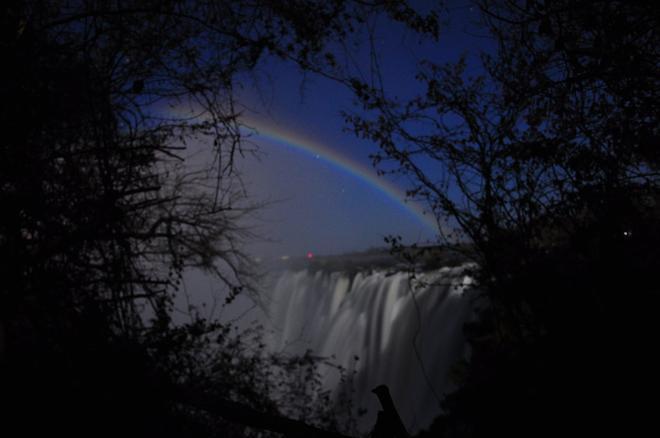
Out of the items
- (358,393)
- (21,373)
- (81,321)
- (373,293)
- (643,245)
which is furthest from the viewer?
(373,293)

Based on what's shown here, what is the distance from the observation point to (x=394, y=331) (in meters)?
18.3

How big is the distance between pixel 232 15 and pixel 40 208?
7.25 ft

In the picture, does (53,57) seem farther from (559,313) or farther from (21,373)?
(559,313)

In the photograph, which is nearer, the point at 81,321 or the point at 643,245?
the point at 81,321

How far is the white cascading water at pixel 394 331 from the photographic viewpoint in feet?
43.4

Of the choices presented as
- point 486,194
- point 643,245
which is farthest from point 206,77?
point 643,245

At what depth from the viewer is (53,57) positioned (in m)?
3.03

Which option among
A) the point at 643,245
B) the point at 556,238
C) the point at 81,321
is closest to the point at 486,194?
the point at 556,238

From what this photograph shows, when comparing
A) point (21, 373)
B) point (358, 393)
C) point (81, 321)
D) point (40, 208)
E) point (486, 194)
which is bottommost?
point (358, 393)

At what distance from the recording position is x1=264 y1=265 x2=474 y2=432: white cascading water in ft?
43.4

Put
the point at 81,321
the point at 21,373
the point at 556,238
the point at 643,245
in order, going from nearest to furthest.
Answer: the point at 21,373
the point at 81,321
the point at 643,245
the point at 556,238

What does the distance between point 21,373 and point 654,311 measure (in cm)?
658

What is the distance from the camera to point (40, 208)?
251cm

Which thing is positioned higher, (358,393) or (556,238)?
(556,238)
